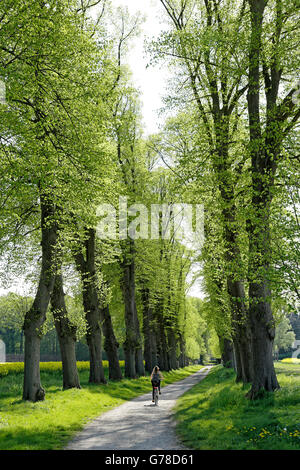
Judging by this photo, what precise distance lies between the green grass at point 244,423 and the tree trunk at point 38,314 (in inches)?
209

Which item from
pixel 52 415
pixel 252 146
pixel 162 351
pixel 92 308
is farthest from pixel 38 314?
pixel 162 351

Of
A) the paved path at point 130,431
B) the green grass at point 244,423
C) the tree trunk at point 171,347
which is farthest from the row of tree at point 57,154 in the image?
the tree trunk at point 171,347

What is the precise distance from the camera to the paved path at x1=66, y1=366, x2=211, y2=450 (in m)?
9.27

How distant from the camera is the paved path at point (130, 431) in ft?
30.4

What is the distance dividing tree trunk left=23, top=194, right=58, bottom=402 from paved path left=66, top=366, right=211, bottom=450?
279 cm

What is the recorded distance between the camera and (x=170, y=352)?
4972cm

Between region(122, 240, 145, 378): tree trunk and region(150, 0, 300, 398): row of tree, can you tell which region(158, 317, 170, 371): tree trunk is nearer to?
region(122, 240, 145, 378): tree trunk

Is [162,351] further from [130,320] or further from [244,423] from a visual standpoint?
[244,423]

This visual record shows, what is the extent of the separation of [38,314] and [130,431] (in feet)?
19.3

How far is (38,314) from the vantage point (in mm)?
15008

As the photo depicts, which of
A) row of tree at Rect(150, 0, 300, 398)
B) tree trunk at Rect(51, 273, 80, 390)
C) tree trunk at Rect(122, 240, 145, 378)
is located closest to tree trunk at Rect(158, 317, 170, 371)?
tree trunk at Rect(122, 240, 145, 378)

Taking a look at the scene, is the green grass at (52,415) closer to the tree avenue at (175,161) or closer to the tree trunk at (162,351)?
the tree avenue at (175,161)
